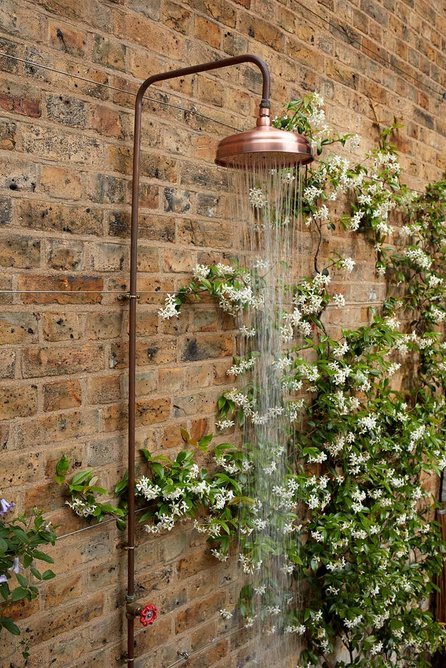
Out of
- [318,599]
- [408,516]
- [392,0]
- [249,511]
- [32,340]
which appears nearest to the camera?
[32,340]

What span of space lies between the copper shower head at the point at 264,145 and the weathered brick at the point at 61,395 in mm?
633

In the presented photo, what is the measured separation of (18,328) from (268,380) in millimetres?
895

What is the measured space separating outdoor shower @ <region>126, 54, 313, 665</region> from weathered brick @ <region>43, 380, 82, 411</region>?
134 millimetres

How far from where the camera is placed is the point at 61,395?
1.65 metres

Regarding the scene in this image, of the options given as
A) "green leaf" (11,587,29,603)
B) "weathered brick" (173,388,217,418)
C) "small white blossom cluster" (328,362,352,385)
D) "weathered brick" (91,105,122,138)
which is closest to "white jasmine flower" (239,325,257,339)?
"weathered brick" (173,388,217,418)

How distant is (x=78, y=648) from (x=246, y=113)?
5.17ft

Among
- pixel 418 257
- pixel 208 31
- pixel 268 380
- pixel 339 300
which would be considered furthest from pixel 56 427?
pixel 418 257

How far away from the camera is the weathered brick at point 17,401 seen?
153cm

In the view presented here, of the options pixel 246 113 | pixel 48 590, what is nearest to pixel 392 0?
pixel 246 113

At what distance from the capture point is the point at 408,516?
2.88m

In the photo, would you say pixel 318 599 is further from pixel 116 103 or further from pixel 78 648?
pixel 116 103

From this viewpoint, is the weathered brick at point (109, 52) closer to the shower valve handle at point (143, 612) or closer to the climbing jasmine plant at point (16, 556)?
the climbing jasmine plant at point (16, 556)

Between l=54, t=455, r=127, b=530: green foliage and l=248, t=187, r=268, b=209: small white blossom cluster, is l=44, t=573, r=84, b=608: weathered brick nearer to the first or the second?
l=54, t=455, r=127, b=530: green foliage

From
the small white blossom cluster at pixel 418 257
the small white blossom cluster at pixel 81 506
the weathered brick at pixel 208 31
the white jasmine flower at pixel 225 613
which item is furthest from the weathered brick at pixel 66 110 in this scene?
the small white blossom cluster at pixel 418 257
